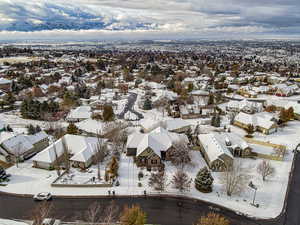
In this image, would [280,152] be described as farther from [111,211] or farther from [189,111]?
[111,211]

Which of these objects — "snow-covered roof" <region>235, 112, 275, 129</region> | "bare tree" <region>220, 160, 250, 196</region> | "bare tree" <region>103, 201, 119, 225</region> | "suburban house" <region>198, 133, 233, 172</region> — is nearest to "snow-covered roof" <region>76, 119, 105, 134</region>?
"bare tree" <region>103, 201, 119, 225</region>

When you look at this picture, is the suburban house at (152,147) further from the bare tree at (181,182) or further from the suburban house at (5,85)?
the suburban house at (5,85)

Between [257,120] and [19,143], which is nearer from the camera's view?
[19,143]

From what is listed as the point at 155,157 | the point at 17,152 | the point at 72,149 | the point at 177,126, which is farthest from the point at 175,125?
the point at 17,152

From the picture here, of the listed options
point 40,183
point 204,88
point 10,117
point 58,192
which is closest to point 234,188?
point 58,192

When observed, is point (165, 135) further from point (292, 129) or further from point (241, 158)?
point (292, 129)

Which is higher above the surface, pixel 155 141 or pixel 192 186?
pixel 155 141
